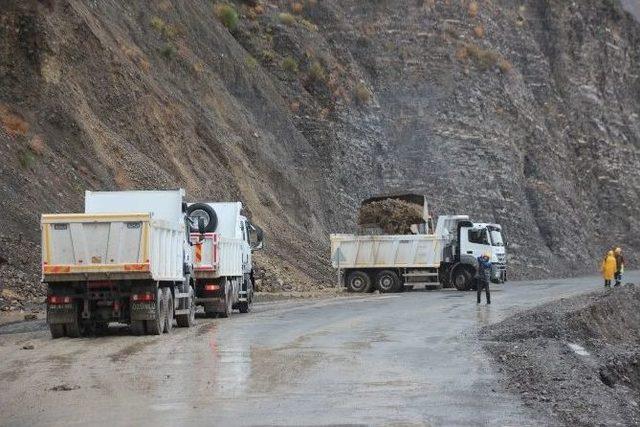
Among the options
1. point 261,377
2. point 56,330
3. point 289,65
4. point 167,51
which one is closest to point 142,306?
point 56,330

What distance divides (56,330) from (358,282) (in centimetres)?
2552

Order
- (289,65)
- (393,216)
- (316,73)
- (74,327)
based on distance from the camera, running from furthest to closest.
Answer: (316,73)
(289,65)
(393,216)
(74,327)

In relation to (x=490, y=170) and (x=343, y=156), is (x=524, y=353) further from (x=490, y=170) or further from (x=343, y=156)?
(x=490, y=170)

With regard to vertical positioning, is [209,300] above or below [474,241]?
below

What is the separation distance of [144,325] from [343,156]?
3997 centimetres

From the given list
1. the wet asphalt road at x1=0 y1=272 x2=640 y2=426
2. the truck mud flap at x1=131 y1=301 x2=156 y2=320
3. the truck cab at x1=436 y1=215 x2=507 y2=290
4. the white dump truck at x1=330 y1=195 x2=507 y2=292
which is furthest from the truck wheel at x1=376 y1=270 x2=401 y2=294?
the truck mud flap at x1=131 y1=301 x2=156 y2=320

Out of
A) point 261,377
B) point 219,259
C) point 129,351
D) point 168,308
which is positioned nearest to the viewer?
point 261,377

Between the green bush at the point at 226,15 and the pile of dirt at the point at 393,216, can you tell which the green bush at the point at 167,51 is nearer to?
the green bush at the point at 226,15

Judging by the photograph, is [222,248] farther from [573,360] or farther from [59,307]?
[573,360]

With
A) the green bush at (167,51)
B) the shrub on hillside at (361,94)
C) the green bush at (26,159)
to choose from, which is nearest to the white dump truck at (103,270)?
the green bush at (26,159)

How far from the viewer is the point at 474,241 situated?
4684 cm

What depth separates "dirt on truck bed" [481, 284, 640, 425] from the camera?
39.8 ft

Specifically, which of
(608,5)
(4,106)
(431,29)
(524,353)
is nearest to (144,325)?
(524,353)

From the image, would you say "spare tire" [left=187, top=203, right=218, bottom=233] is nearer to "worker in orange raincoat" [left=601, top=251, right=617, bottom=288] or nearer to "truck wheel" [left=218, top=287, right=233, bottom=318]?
"truck wheel" [left=218, top=287, right=233, bottom=318]
